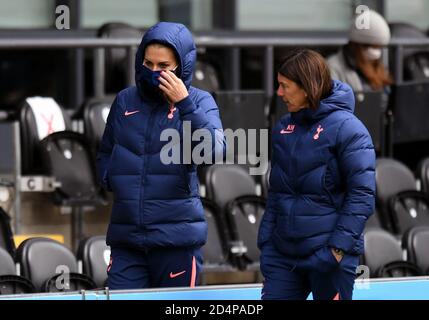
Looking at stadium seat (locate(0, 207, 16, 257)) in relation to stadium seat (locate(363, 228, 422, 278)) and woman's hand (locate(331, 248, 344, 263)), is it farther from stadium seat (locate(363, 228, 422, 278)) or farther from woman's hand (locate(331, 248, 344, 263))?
woman's hand (locate(331, 248, 344, 263))

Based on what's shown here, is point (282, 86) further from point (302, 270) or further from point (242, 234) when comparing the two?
point (242, 234)

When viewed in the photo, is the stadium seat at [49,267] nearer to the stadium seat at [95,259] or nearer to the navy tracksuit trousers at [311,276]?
the stadium seat at [95,259]

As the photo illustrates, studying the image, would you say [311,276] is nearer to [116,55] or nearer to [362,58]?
[362,58]

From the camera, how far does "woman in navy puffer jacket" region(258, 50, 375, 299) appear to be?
6375mm

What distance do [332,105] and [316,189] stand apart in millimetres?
388

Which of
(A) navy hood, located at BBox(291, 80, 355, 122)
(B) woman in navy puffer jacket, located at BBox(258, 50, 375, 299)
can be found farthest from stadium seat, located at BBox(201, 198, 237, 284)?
(A) navy hood, located at BBox(291, 80, 355, 122)

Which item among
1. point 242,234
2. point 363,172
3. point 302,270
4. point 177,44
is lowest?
point 242,234

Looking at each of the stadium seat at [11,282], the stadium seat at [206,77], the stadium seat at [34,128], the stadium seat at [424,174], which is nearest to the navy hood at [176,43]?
the stadium seat at [11,282]

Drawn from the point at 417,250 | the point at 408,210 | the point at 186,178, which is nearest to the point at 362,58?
the point at 408,210

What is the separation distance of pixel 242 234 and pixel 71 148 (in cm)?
121

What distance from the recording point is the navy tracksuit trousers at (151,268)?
657cm

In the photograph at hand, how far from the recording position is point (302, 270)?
6453mm

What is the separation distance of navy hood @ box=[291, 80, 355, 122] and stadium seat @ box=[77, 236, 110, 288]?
207 centimetres
